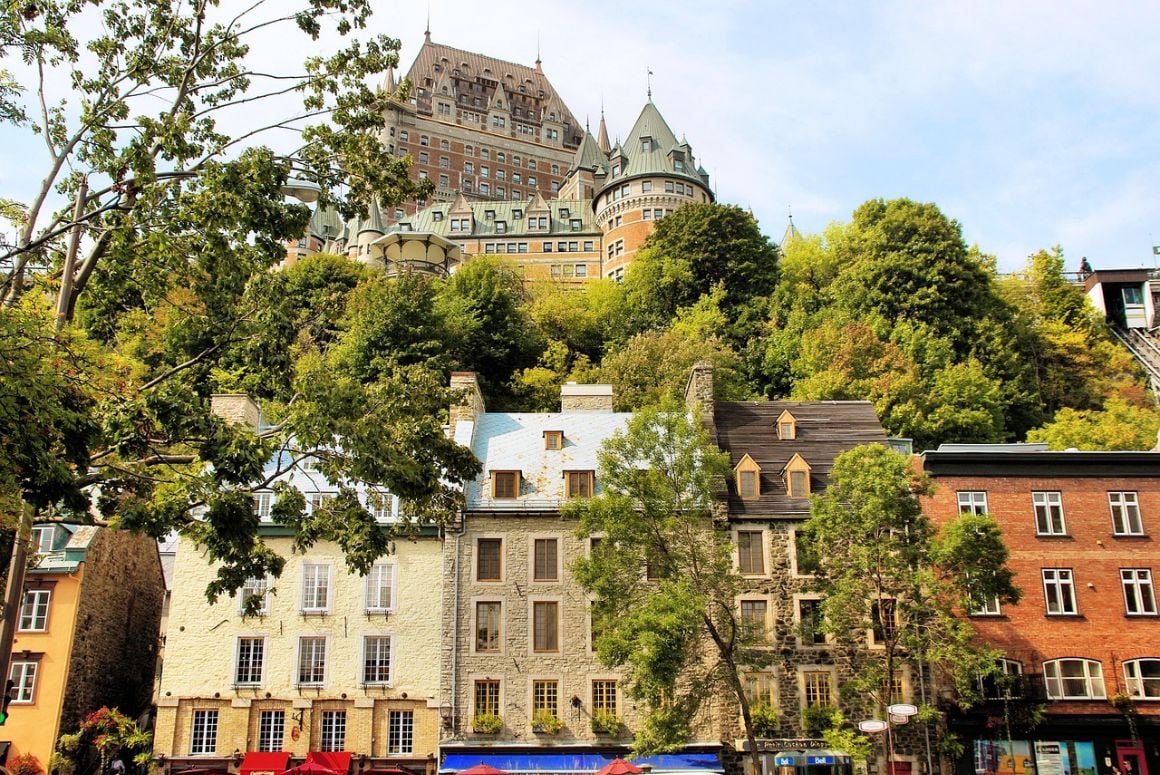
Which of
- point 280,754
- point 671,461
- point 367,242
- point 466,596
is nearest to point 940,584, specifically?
point 671,461

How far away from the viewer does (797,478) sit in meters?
36.9

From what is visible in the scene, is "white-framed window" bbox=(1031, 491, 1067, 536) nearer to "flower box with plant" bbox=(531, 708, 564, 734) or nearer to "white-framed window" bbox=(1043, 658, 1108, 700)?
"white-framed window" bbox=(1043, 658, 1108, 700)

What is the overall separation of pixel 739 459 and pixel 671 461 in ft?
20.3

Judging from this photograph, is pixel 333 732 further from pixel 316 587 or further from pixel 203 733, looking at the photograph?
pixel 316 587

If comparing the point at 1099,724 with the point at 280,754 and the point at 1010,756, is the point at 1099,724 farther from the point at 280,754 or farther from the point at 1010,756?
the point at 280,754

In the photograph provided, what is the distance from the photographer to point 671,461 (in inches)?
1273

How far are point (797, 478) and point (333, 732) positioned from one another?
1648 centimetres

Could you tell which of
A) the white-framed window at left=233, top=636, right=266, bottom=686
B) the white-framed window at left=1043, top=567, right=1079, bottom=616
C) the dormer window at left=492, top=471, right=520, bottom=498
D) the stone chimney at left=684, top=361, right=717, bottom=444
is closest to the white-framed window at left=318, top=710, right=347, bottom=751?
the white-framed window at left=233, top=636, right=266, bottom=686

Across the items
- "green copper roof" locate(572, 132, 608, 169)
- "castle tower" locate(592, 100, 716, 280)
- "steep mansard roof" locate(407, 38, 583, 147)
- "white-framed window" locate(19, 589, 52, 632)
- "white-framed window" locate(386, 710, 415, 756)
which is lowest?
"white-framed window" locate(386, 710, 415, 756)

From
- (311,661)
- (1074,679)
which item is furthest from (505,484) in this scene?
(1074,679)

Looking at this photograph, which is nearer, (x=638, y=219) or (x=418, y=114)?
(x=638, y=219)

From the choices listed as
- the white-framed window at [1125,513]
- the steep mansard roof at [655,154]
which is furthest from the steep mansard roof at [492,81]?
the white-framed window at [1125,513]

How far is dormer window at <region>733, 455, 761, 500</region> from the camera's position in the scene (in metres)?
36.8

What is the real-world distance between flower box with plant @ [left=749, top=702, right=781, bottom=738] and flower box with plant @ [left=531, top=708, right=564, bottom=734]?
5.71 m
